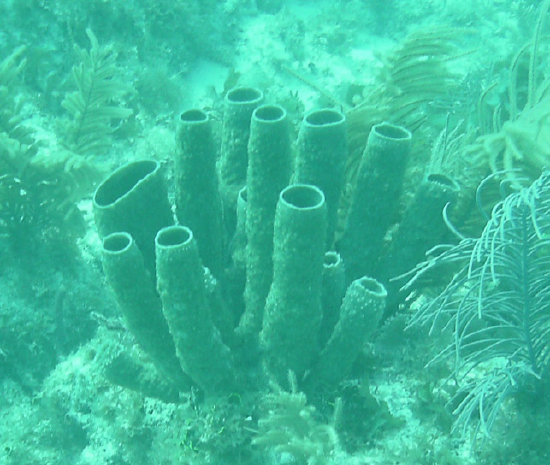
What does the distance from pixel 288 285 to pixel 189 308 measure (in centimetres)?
47

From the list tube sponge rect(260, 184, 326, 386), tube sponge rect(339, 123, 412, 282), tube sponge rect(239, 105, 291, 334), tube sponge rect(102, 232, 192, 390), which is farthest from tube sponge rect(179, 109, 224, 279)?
tube sponge rect(339, 123, 412, 282)

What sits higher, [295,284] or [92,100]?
[295,284]

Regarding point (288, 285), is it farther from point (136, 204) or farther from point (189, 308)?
point (136, 204)

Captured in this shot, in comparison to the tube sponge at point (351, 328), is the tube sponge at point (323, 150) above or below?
above

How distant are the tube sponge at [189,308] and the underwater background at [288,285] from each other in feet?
0.04

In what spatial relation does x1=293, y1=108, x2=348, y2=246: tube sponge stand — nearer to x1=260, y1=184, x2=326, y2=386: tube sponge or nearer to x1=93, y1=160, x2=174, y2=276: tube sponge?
x1=260, y1=184, x2=326, y2=386: tube sponge

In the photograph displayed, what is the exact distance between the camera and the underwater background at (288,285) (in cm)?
215

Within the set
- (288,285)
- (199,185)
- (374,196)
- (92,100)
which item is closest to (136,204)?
(199,185)

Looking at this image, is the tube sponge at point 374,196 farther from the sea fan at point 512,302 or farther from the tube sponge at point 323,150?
the sea fan at point 512,302

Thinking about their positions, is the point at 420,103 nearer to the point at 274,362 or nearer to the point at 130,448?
the point at 274,362

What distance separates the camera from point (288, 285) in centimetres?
218

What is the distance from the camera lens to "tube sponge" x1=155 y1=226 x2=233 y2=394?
6.71ft

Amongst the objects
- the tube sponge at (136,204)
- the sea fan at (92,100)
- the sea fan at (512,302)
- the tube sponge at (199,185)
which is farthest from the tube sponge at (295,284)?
the sea fan at (92,100)

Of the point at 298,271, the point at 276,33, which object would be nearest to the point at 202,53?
the point at 276,33
